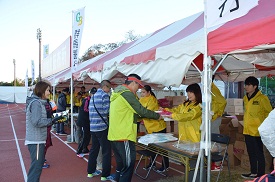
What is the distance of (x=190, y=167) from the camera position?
11.8ft

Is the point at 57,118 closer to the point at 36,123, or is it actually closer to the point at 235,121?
the point at 36,123

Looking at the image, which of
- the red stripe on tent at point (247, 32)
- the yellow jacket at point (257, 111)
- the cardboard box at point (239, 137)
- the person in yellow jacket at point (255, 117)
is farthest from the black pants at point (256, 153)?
the red stripe on tent at point (247, 32)

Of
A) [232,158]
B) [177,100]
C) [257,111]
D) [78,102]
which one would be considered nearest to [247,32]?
[257,111]

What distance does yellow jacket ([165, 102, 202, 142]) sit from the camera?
3.68 meters

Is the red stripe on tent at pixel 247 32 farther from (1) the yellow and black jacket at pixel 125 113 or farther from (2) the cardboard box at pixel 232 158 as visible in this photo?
(2) the cardboard box at pixel 232 158

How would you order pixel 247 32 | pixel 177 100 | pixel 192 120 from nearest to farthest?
pixel 247 32 < pixel 192 120 < pixel 177 100

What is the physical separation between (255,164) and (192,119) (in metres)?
1.73

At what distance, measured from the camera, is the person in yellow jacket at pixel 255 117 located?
4398 mm

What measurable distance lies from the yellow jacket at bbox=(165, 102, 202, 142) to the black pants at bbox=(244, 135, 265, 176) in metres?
1.18

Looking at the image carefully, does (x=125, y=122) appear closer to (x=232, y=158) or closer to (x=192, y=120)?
(x=192, y=120)

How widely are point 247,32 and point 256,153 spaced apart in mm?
2636

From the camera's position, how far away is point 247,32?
101 inches

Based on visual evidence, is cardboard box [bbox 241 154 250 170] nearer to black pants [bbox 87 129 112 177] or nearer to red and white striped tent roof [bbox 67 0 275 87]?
red and white striped tent roof [bbox 67 0 275 87]

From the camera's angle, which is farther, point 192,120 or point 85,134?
point 85,134
